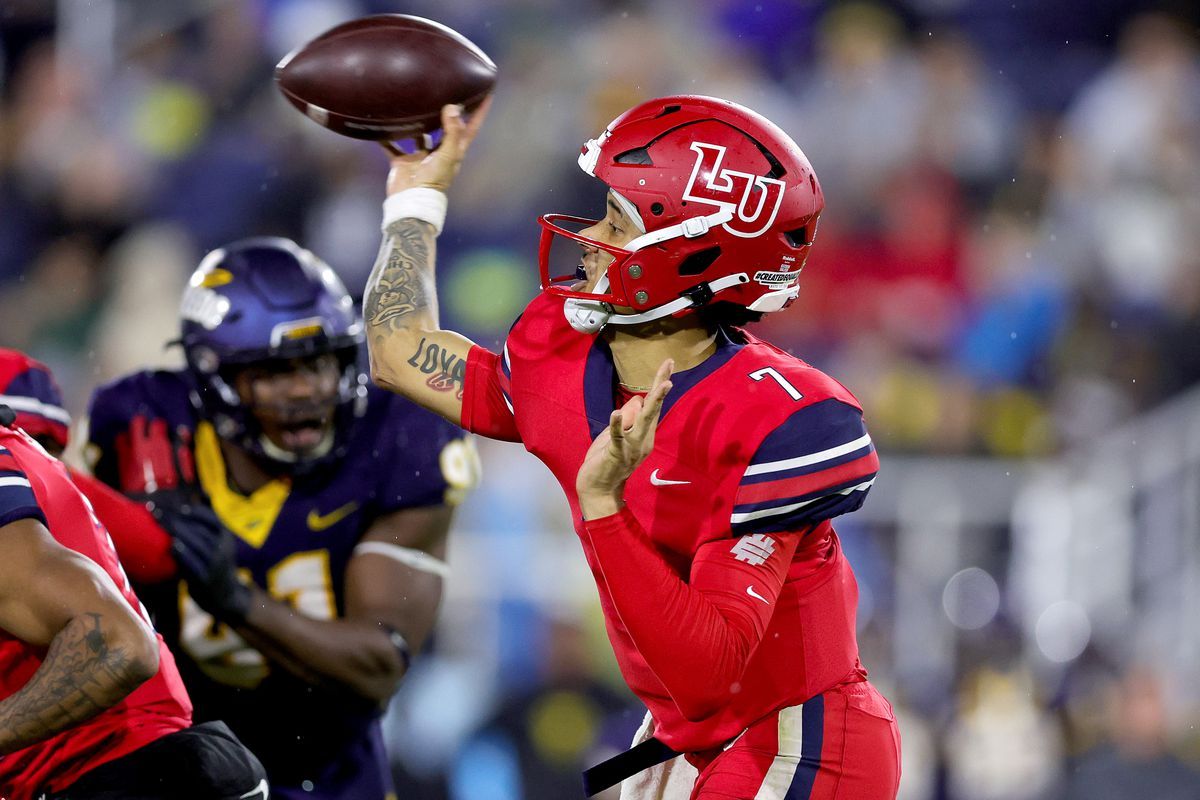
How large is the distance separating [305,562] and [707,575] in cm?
162

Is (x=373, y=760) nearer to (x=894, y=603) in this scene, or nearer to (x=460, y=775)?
(x=460, y=775)

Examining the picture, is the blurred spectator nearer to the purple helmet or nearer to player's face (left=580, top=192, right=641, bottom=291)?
the purple helmet

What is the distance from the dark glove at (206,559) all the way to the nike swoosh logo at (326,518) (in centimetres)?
33

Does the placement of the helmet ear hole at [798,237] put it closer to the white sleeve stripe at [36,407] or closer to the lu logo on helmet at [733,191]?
the lu logo on helmet at [733,191]

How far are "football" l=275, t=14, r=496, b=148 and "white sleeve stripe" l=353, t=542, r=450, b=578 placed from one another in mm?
1023

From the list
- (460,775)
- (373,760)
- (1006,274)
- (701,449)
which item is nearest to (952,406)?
(1006,274)

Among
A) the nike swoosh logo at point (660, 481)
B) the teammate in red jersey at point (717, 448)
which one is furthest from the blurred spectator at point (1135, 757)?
the nike swoosh logo at point (660, 481)

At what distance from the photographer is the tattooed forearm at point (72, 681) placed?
7.76ft

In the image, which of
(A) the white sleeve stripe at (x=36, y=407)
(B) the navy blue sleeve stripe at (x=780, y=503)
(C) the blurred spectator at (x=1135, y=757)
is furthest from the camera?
(C) the blurred spectator at (x=1135, y=757)

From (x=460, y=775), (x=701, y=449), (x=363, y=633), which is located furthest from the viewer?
(x=460, y=775)

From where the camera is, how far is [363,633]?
3.74m

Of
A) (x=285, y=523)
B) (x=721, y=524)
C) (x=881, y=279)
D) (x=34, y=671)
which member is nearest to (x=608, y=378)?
(x=721, y=524)

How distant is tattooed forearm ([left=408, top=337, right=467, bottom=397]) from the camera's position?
300cm

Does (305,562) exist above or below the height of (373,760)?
above
